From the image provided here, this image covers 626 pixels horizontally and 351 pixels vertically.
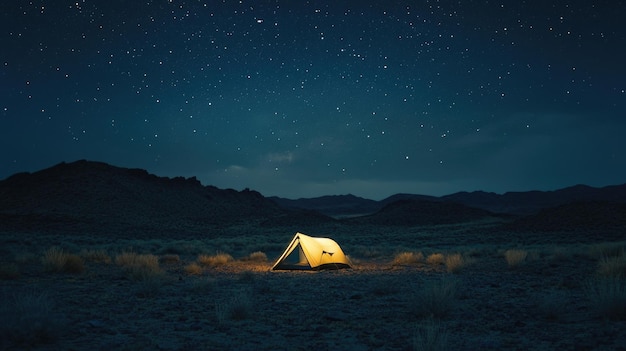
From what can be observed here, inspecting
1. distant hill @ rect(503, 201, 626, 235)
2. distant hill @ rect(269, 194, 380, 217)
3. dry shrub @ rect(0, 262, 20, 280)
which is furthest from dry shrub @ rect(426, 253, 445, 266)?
distant hill @ rect(269, 194, 380, 217)

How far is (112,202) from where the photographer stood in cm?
7119

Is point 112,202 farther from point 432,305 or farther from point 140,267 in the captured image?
point 432,305

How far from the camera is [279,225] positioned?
6931 centimetres

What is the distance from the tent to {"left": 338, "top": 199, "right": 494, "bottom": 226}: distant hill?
53168 millimetres

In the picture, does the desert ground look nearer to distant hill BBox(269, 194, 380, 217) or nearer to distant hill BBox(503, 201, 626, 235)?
distant hill BBox(503, 201, 626, 235)

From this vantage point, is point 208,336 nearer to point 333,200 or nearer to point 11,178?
point 11,178

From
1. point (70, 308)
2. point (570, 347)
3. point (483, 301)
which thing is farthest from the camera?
point (483, 301)

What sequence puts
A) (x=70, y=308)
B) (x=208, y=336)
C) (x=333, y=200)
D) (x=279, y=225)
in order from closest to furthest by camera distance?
(x=208, y=336)
(x=70, y=308)
(x=279, y=225)
(x=333, y=200)

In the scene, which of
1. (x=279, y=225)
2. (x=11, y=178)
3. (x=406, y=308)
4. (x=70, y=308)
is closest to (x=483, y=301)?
(x=406, y=308)

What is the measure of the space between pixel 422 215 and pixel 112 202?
47.8m

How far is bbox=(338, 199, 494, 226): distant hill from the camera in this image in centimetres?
7341

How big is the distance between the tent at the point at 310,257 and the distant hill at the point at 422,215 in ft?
174

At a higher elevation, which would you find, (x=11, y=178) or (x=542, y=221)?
(x=11, y=178)

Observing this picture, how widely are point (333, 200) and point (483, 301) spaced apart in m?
183
